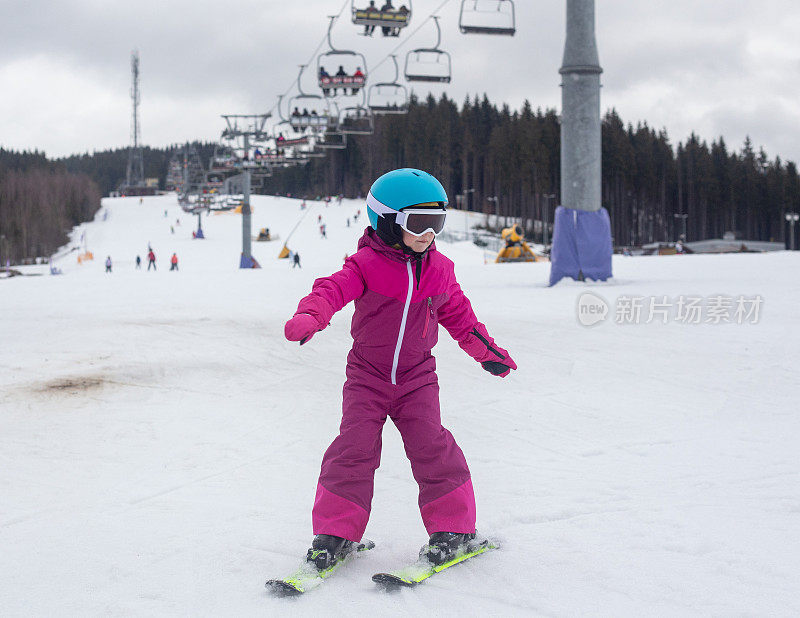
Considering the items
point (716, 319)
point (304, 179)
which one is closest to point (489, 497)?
point (716, 319)

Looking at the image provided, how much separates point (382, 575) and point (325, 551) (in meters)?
0.22

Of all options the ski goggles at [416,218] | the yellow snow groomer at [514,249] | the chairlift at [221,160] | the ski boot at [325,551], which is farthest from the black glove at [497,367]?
the chairlift at [221,160]

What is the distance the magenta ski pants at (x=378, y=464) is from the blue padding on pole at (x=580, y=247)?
11.0 m

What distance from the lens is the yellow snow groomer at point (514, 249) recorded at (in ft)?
68.7

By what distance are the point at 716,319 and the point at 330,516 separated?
23.6 feet

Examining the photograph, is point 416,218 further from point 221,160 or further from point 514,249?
point 221,160

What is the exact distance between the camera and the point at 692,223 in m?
93.8

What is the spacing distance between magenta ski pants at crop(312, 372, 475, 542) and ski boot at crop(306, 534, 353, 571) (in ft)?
0.11

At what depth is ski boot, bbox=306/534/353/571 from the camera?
2.58 m

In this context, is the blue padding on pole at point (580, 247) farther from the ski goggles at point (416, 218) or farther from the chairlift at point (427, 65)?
the ski goggles at point (416, 218)

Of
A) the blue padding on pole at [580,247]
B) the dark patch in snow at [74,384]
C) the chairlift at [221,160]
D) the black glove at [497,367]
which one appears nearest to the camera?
the black glove at [497,367]

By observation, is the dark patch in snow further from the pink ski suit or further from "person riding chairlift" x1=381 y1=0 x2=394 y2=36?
"person riding chairlift" x1=381 y1=0 x2=394 y2=36

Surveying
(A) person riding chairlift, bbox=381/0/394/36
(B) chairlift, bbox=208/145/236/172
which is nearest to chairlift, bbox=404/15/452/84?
(A) person riding chairlift, bbox=381/0/394/36

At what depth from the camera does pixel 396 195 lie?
2670 mm
